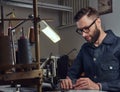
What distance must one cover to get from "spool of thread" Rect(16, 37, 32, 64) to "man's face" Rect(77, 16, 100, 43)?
3.28ft

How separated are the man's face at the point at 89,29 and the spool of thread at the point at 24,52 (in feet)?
3.28

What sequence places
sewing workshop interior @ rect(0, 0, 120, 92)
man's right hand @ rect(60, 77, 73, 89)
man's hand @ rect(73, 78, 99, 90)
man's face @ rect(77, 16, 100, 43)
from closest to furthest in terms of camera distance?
sewing workshop interior @ rect(0, 0, 120, 92)
man's hand @ rect(73, 78, 99, 90)
man's right hand @ rect(60, 77, 73, 89)
man's face @ rect(77, 16, 100, 43)

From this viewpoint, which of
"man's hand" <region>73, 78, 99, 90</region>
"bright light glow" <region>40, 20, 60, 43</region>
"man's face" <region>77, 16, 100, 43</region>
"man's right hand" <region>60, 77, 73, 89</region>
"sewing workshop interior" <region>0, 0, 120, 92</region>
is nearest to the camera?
"sewing workshop interior" <region>0, 0, 120, 92</region>

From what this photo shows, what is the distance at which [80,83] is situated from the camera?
189 cm

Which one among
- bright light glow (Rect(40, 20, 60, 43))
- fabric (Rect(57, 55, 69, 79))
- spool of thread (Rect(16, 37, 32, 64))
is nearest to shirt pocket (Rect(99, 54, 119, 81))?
bright light glow (Rect(40, 20, 60, 43))

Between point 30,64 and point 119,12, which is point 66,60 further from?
point 30,64

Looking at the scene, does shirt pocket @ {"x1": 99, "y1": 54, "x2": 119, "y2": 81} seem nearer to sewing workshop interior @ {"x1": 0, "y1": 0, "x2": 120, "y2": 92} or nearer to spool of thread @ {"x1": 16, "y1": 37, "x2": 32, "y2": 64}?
sewing workshop interior @ {"x1": 0, "y1": 0, "x2": 120, "y2": 92}

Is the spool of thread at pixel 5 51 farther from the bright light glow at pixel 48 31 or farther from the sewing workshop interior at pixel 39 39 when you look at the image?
the bright light glow at pixel 48 31

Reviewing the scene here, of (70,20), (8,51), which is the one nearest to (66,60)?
(70,20)

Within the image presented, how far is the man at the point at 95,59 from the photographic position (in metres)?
1.97

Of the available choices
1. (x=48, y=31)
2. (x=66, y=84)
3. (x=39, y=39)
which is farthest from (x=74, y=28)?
(x=39, y=39)

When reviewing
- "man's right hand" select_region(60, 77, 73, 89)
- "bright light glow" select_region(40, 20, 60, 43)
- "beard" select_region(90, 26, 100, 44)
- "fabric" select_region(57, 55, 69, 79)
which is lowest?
"fabric" select_region(57, 55, 69, 79)

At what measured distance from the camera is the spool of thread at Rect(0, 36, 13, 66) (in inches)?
44.4

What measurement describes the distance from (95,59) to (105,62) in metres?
0.10
